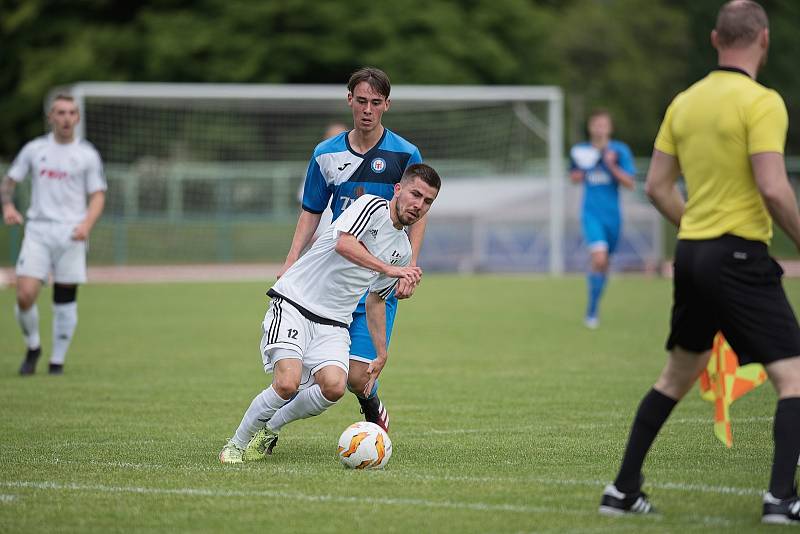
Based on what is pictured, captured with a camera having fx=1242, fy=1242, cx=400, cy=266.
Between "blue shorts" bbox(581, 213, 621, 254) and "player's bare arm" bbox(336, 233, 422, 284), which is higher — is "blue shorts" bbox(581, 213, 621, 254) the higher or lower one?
the lower one

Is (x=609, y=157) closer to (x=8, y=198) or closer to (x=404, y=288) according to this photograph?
(x=8, y=198)

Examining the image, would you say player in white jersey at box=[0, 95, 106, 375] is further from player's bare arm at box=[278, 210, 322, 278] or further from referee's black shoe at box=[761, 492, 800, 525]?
referee's black shoe at box=[761, 492, 800, 525]

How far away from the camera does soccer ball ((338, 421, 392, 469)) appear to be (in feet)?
22.0

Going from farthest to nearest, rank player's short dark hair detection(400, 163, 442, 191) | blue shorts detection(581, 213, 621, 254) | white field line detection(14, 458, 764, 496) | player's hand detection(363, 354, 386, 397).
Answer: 1. blue shorts detection(581, 213, 621, 254)
2. player's hand detection(363, 354, 386, 397)
3. player's short dark hair detection(400, 163, 442, 191)
4. white field line detection(14, 458, 764, 496)

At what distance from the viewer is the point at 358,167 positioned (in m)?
7.45

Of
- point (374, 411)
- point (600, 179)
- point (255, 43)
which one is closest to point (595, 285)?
point (600, 179)

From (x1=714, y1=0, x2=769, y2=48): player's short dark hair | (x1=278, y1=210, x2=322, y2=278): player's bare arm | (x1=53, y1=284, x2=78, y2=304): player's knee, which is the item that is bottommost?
(x1=53, y1=284, x2=78, y2=304): player's knee

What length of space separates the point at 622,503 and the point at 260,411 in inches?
88.4

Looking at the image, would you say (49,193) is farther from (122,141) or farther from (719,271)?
(122,141)

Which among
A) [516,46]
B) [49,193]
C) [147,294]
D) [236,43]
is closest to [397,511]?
[49,193]

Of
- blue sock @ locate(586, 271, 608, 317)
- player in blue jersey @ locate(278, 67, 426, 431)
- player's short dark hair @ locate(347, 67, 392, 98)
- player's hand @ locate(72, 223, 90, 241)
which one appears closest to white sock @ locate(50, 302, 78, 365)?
player's hand @ locate(72, 223, 90, 241)

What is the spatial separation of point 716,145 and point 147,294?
18983 mm

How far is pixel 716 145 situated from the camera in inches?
205

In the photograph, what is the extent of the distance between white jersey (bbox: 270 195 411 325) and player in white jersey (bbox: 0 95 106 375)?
5.17 m
